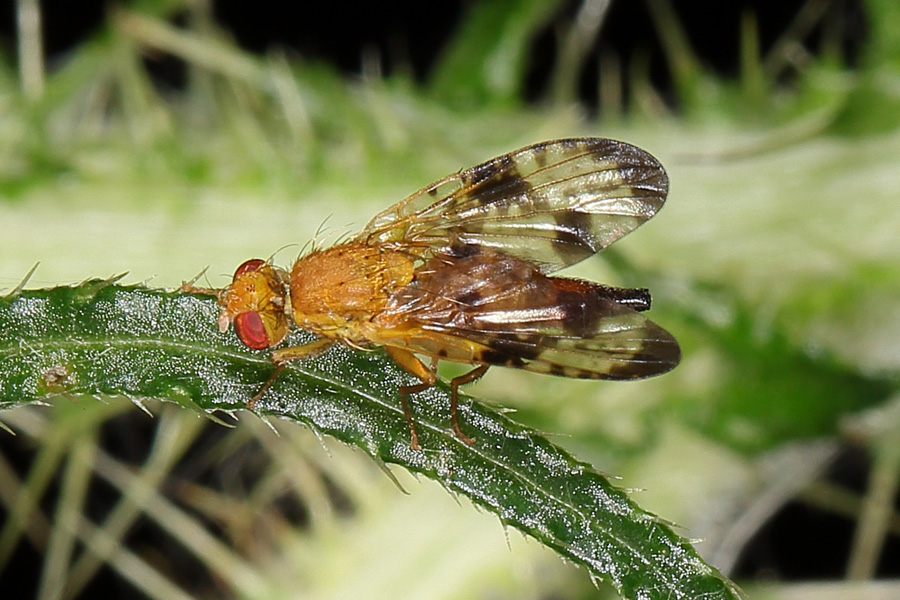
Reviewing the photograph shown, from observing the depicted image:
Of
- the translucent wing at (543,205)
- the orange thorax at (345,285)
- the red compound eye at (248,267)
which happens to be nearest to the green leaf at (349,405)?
the orange thorax at (345,285)

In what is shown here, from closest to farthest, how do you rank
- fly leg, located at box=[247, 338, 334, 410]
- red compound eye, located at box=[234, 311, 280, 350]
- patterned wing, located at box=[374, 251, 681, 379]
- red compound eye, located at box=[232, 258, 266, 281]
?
fly leg, located at box=[247, 338, 334, 410]
red compound eye, located at box=[234, 311, 280, 350]
patterned wing, located at box=[374, 251, 681, 379]
red compound eye, located at box=[232, 258, 266, 281]

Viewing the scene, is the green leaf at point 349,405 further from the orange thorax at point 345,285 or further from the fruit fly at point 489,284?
the orange thorax at point 345,285

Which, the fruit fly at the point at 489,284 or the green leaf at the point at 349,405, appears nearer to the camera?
the green leaf at the point at 349,405

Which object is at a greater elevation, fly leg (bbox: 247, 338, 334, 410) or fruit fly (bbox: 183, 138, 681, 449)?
fruit fly (bbox: 183, 138, 681, 449)

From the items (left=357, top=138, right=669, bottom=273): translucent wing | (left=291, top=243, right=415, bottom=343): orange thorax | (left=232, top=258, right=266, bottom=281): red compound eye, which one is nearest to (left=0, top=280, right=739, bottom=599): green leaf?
(left=291, top=243, right=415, bottom=343): orange thorax

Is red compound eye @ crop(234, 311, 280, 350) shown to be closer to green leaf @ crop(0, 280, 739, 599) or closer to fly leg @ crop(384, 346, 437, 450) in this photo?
green leaf @ crop(0, 280, 739, 599)

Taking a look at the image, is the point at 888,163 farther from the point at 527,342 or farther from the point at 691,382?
the point at 527,342

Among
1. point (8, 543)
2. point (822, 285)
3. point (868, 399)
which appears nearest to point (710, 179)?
point (822, 285)

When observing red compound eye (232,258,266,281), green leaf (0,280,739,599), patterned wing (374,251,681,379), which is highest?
patterned wing (374,251,681,379)
